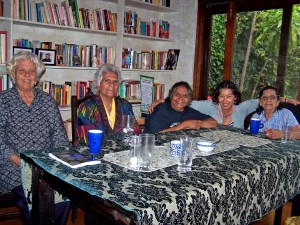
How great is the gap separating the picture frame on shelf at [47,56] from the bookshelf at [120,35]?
0.07 metres

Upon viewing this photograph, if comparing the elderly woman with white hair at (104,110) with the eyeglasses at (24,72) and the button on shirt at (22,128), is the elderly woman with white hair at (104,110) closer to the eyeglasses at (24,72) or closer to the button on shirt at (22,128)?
the button on shirt at (22,128)

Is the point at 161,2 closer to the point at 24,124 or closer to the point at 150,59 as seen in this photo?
the point at 150,59

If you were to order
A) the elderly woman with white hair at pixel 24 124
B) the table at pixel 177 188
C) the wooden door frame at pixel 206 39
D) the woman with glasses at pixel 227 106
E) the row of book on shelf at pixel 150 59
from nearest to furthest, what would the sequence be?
the table at pixel 177 188 → the elderly woman with white hair at pixel 24 124 → the woman with glasses at pixel 227 106 → the wooden door frame at pixel 206 39 → the row of book on shelf at pixel 150 59

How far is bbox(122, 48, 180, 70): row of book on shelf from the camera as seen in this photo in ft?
13.5

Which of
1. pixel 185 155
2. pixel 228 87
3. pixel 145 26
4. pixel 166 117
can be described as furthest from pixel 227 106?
pixel 145 26

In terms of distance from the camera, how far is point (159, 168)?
135cm

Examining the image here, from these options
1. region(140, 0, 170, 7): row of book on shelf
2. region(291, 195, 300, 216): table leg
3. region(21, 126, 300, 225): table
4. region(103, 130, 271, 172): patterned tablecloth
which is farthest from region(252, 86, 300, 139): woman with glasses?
region(140, 0, 170, 7): row of book on shelf

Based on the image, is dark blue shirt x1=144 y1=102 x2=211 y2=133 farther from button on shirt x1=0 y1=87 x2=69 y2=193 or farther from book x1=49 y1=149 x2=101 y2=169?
book x1=49 y1=149 x2=101 y2=169

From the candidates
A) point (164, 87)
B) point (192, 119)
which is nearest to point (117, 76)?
point (192, 119)

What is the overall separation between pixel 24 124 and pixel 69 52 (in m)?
1.79

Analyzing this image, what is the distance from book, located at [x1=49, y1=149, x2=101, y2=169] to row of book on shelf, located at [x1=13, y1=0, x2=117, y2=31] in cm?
213

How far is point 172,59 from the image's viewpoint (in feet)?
14.6

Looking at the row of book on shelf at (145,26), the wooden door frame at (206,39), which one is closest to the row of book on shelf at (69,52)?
the row of book on shelf at (145,26)

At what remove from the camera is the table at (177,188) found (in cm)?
104
